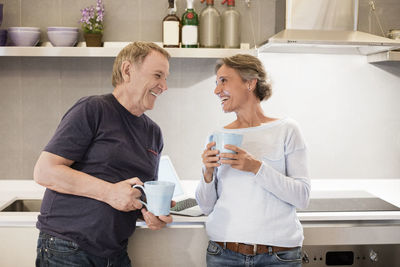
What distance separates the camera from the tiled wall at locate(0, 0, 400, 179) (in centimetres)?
258

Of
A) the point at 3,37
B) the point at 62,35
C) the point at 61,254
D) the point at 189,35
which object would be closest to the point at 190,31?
the point at 189,35

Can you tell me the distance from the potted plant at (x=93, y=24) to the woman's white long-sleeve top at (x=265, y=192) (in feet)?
3.64

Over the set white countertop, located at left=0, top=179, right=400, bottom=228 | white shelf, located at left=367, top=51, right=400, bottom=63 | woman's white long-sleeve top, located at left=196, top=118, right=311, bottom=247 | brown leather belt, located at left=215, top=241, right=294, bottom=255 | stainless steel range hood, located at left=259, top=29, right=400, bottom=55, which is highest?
stainless steel range hood, located at left=259, top=29, right=400, bottom=55

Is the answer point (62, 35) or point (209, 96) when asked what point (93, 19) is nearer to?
point (62, 35)

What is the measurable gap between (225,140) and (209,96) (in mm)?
1188

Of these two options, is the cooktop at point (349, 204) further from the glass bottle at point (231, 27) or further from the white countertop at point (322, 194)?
the glass bottle at point (231, 27)

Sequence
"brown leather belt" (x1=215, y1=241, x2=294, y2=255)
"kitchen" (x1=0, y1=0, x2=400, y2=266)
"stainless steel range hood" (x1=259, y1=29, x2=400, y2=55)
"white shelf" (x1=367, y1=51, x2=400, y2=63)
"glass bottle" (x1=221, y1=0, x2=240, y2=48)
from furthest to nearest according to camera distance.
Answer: "kitchen" (x1=0, y1=0, x2=400, y2=266)
"glass bottle" (x1=221, y1=0, x2=240, y2=48)
"white shelf" (x1=367, y1=51, x2=400, y2=63)
"stainless steel range hood" (x1=259, y1=29, x2=400, y2=55)
"brown leather belt" (x1=215, y1=241, x2=294, y2=255)

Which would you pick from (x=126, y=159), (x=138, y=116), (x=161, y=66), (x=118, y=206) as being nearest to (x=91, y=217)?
(x=118, y=206)

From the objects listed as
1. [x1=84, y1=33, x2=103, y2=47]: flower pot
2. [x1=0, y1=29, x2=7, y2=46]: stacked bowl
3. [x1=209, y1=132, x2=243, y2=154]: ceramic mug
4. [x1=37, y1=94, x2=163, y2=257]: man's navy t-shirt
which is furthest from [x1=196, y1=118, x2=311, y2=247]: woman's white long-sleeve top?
[x1=0, y1=29, x2=7, y2=46]: stacked bowl

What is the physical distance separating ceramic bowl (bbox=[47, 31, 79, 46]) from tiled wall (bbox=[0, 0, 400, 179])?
23 centimetres

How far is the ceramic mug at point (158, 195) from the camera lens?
4.81 feet

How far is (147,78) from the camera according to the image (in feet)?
5.37

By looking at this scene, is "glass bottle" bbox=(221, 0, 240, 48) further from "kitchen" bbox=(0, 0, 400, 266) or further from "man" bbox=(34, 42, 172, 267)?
"man" bbox=(34, 42, 172, 267)

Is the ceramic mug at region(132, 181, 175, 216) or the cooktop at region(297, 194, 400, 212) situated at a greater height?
the ceramic mug at region(132, 181, 175, 216)
